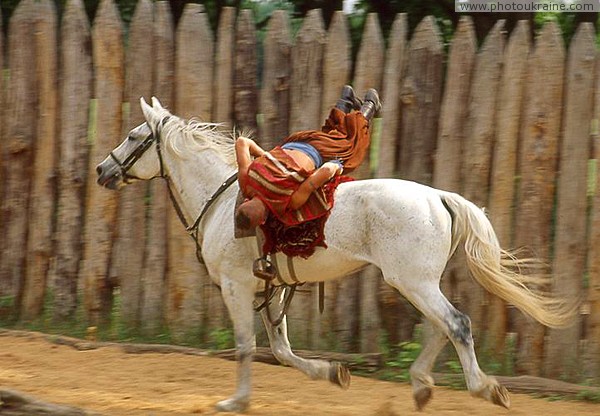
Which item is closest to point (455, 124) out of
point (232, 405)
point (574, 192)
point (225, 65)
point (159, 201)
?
point (574, 192)

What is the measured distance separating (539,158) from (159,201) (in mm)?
2885

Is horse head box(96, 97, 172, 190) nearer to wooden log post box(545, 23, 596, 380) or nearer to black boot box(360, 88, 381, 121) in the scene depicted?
black boot box(360, 88, 381, 121)

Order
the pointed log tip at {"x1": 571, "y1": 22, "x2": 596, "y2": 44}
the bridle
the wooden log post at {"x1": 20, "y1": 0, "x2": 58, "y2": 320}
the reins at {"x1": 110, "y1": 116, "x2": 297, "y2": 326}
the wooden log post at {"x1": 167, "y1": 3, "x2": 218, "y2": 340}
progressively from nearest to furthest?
the reins at {"x1": 110, "y1": 116, "x2": 297, "y2": 326} → the bridle → the pointed log tip at {"x1": 571, "y1": 22, "x2": 596, "y2": 44} → the wooden log post at {"x1": 167, "y1": 3, "x2": 218, "y2": 340} → the wooden log post at {"x1": 20, "y1": 0, "x2": 58, "y2": 320}

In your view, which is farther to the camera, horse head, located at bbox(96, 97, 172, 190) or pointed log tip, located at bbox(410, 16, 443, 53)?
pointed log tip, located at bbox(410, 16, 443, 53)

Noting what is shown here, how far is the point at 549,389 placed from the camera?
680 cm

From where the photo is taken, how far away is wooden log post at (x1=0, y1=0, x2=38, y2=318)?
326 inches

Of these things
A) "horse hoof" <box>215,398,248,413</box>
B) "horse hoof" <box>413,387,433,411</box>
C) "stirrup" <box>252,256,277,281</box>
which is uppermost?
"stirrup" <box>252,256,277,281</box>

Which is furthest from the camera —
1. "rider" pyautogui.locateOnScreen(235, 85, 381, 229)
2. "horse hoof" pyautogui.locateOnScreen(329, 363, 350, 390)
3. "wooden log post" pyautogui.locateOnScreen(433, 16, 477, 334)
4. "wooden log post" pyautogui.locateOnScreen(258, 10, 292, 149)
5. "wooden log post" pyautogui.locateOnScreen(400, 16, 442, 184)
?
"wooden log post" pyautogui.locateOnScreen(258, 10, 292, 149)

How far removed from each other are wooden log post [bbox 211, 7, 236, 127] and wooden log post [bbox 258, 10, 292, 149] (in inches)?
11.0

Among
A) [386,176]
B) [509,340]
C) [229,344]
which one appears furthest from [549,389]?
[229,344]

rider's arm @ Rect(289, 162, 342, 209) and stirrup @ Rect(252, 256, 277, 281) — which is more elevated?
rider's arm @ Rect(289, 162, 342, 209)

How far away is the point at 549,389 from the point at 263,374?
197 cm

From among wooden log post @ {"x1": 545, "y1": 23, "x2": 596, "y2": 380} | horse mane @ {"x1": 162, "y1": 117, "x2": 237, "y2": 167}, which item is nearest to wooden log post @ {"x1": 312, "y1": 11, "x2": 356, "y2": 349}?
horse mane @ {"x1": 162, "y1": 117, "x2": 237, "y2": 167}

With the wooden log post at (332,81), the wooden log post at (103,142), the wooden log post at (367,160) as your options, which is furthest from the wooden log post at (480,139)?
the wooden log post at (103,142)
